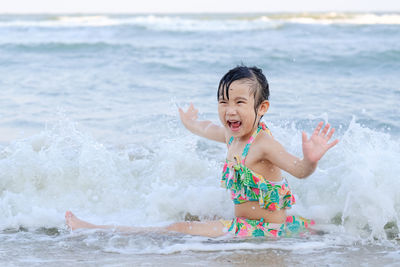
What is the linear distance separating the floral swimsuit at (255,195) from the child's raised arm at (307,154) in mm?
162

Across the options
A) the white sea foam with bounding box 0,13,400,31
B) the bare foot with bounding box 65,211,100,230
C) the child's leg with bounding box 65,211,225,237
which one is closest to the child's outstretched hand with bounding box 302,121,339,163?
the child's leg with bounding box 65,211,225,237

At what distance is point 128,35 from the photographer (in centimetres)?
1588

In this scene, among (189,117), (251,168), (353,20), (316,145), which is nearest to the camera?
(316,145)

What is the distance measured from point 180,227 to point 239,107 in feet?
2.72

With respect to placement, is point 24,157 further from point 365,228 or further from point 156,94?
point 156,94

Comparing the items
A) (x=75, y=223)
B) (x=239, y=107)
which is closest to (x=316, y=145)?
(x=239, y=107)

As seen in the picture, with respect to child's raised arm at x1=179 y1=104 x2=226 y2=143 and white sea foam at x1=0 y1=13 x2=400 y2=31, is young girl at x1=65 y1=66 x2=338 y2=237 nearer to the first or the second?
child's raised arm at x1=179 y1=104 x2=226 y2=143

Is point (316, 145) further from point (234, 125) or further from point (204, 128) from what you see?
point (204, 128)

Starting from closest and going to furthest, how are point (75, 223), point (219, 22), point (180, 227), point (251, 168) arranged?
point (251, 168) → point (180, 227) → point (75, 223) → point (219, 22)

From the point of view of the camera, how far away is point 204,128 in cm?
354

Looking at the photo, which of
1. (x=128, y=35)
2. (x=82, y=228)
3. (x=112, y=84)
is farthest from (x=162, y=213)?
(x=128, y=35)

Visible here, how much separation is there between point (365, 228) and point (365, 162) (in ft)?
1.74

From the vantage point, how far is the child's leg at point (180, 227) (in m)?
3.16

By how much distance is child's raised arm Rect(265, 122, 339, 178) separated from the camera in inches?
103
